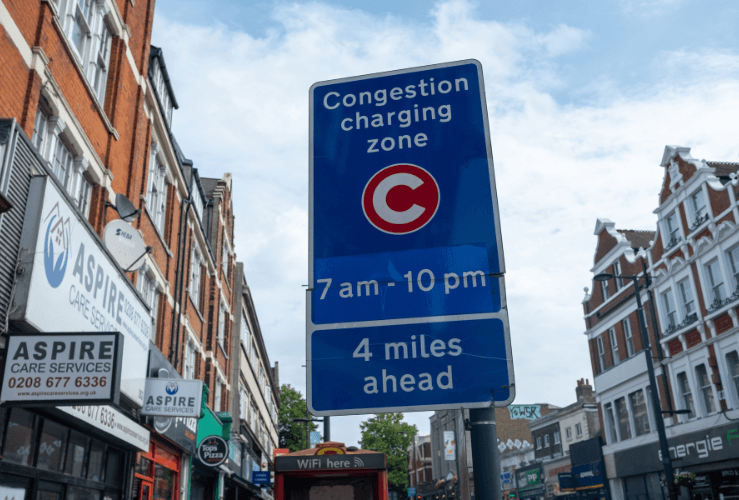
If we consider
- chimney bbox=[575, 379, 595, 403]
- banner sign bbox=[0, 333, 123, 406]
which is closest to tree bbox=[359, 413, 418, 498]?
chimney bbox=[575, 379, 595, 403]

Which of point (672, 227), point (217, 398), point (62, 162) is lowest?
point (217, 398)

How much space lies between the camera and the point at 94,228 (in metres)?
12.1

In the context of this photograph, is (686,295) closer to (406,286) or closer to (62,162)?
(62,162)

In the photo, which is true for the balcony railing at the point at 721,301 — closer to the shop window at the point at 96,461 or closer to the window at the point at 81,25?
the shop window at the point at 96,461

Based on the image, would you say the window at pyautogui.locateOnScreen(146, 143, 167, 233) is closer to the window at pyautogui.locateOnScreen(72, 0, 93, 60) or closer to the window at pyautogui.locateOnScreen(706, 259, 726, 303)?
the window at pyautogui.locateOnScreen(72, 0, 93, 60)

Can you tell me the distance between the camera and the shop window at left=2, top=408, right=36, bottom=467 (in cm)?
801

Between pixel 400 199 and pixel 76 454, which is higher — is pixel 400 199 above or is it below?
above

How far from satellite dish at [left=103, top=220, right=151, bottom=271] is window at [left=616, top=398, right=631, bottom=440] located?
2822 cm

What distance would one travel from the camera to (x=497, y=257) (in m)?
3.05

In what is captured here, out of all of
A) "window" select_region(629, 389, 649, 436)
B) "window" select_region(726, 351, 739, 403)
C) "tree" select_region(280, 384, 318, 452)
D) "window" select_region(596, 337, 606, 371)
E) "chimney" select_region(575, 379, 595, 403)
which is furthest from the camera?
"tree" select_region(280, 384, 318, 452)

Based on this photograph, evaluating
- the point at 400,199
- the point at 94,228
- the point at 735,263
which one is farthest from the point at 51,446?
the point at 735,263

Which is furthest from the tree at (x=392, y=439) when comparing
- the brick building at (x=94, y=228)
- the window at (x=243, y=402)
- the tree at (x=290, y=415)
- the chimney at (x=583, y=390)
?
the brick building at (x=94, y=228)

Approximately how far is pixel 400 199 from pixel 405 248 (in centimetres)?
30

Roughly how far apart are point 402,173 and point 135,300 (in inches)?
361
